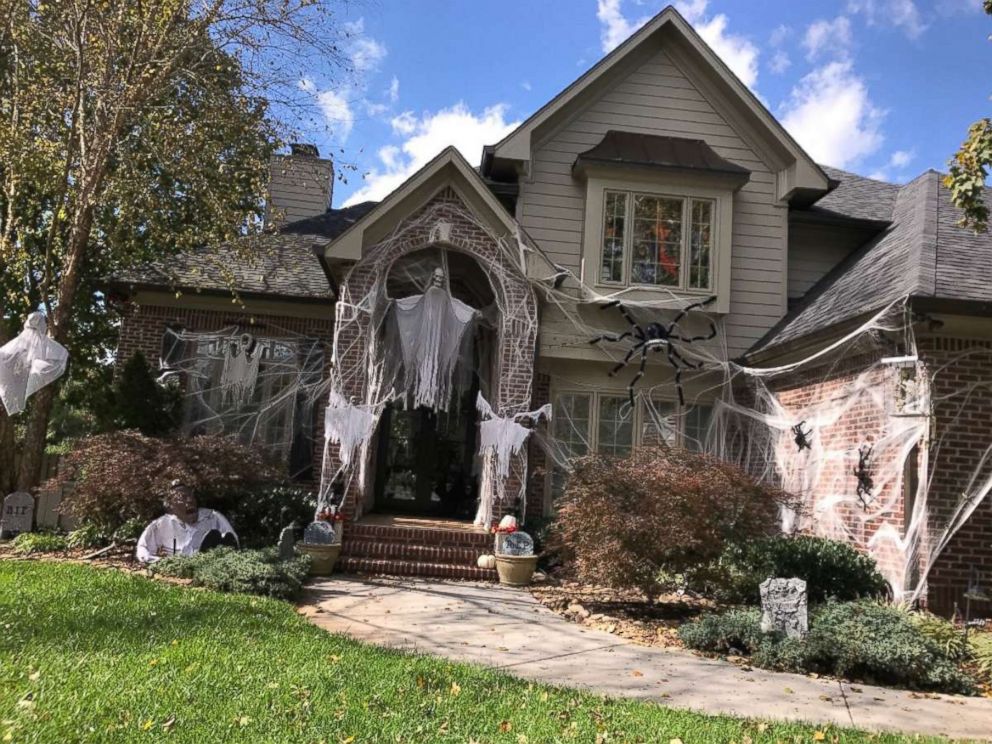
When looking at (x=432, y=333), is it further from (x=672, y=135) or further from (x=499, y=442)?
(x=672, y=135)

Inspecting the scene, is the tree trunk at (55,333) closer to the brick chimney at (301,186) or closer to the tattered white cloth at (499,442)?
the brick chimney at (301,186)

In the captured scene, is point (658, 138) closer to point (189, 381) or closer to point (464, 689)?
point (189, 381)

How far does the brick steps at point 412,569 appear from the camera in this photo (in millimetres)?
9570

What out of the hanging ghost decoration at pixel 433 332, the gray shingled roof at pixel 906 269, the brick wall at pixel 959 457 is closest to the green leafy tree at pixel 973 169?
the gray shingled roof at pixel 906 269

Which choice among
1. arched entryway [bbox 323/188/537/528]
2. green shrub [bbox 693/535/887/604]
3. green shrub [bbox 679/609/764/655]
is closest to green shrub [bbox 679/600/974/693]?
green shrub [bbox 679/609/764/655]

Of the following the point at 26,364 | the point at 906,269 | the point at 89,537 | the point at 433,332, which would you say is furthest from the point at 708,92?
the point at 89,537

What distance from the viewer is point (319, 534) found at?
30.3ft

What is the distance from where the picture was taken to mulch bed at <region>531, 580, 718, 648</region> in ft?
23.7

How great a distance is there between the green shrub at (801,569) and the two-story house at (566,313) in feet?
3.00

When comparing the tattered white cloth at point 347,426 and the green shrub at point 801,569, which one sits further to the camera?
the tattered white cloth at point 347,426

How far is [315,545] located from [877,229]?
33.1 feet

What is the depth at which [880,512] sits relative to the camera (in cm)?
835

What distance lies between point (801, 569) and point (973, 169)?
4211mm

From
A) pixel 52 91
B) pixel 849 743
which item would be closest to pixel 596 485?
pixel 849 743
